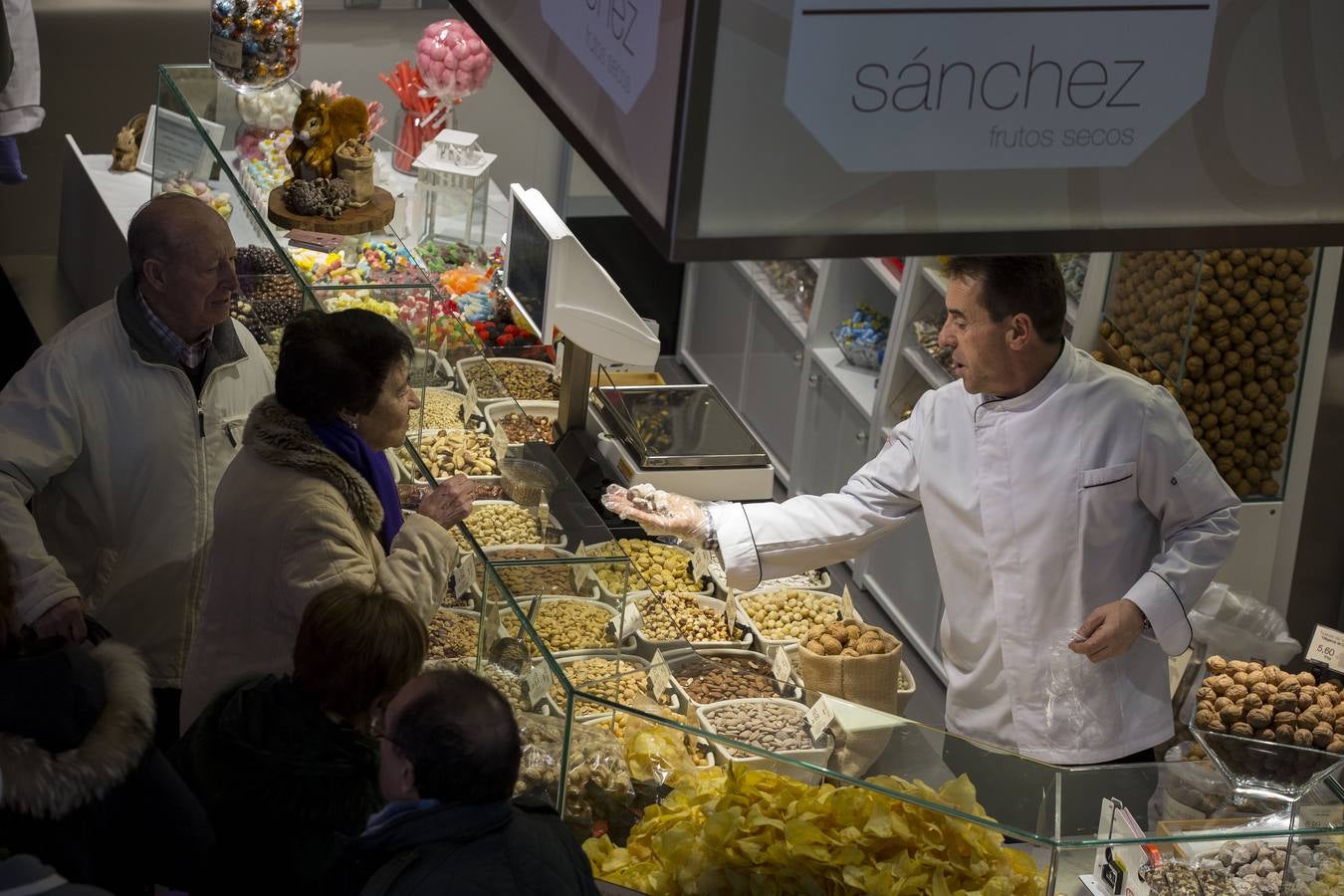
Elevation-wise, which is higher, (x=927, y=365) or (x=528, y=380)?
(x=528, y=380)

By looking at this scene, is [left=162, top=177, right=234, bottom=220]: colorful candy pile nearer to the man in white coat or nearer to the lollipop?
the lollipop

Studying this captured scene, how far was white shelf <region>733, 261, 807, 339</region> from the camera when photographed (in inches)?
294

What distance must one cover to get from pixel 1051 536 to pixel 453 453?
150 centimetres

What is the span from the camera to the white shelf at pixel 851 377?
682 centimetres

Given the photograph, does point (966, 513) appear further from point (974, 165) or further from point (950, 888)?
point (974, 165)

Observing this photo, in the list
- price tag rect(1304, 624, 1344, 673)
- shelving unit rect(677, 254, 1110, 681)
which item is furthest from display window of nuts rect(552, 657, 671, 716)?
shelving unit rect(677, 254, 1110, 681)

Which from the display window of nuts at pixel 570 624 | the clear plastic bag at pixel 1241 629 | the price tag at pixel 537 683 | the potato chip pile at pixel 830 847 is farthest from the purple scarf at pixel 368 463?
the clear plastic bag at pixel 1241 629

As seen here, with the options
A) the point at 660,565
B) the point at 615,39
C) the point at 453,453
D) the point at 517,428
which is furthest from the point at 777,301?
the point at 615,39

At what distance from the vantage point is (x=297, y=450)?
322cm

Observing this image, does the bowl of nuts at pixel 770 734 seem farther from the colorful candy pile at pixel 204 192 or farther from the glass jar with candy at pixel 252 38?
the glass jar with candy at pixel 252 38

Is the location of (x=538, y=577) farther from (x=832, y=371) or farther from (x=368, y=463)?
(x=832, y=371)

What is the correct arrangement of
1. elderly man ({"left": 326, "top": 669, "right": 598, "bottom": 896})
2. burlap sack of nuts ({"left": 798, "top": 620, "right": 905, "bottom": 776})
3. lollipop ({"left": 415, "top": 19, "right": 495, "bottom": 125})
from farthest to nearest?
lollipop ({"left": 415, "top": 19, "right": 495, "bottom": 125}), burlap sack of nuts ({"left": 798, "top": 620, "right": 905, "bottom": 776}), elderly man ({"left": 326, "top": 669, "right": 598, "bottom": 896})

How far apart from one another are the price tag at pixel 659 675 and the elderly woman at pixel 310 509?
502 mm

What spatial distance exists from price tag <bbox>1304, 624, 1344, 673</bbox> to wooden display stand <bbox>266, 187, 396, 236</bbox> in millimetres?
3038
